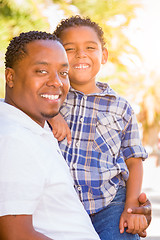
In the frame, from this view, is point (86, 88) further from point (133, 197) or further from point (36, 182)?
point (36, 182)

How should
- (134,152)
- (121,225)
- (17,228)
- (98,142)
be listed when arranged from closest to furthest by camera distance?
(17,228) → (121,225) → (98,142) → (134,152)

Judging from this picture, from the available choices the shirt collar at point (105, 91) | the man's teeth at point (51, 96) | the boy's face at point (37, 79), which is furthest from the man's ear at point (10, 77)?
the shirt collar at point (105, 91)

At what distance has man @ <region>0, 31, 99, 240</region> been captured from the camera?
5.41ft

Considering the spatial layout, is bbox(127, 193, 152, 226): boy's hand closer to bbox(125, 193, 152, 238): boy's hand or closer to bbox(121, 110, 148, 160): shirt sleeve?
bbox(125, 193, 152, 238): boy's hand

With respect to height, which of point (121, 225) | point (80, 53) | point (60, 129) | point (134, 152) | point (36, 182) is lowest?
point (121, 225)

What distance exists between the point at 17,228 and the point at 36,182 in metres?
0.18

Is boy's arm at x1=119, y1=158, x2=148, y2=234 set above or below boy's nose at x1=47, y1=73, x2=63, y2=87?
below

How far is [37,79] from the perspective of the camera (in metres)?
2.03

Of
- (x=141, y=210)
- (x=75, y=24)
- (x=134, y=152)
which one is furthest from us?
(x=75, y=24)

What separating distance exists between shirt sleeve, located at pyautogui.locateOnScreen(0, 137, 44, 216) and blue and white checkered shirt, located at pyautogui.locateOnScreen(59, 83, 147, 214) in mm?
1033

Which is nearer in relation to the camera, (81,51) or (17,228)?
(17,228)

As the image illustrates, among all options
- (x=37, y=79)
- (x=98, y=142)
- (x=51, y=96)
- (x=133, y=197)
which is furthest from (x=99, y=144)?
(x=37, y=79)

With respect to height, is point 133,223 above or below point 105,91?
below

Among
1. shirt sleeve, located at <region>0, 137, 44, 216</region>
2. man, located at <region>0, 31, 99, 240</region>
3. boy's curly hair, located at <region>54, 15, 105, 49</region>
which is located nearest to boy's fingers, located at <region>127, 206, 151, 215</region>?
man, located at <region>0, 31, 99, 240</region>
